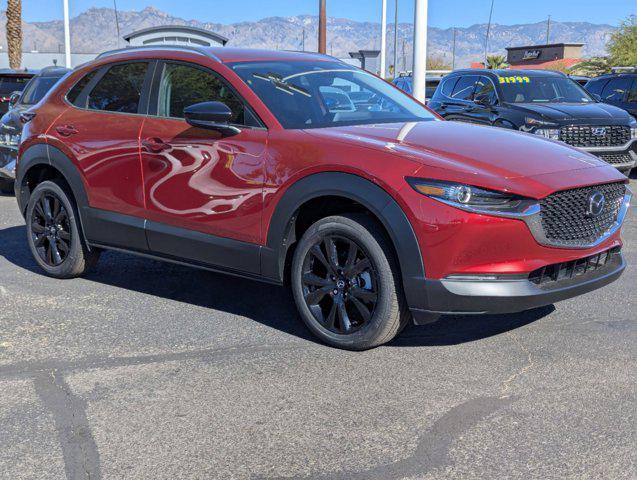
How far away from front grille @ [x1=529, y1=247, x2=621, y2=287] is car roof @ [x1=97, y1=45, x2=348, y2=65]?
2442 mm

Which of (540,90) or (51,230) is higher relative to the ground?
(540,90)

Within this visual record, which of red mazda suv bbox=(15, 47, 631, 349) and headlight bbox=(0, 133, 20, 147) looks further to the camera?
headlight bbox=(0, 133, 20, 147)

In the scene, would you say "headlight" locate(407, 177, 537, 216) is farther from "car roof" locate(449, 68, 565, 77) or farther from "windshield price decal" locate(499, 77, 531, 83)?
"car roof" locate(449, 68, 565, 77)

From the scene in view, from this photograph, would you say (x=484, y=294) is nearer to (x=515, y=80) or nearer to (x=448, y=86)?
(x=515, y=80)

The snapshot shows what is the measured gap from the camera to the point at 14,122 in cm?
1059

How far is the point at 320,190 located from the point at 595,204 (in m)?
1.54

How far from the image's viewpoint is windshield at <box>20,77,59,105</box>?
37.3ft

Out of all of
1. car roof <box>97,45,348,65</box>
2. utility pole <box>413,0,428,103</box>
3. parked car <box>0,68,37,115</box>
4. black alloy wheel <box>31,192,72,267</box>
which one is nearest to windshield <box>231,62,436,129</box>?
car roof <box>97,45,348,65</box>

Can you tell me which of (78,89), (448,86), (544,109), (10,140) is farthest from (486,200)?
(448,86)

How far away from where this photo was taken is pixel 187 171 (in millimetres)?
5137

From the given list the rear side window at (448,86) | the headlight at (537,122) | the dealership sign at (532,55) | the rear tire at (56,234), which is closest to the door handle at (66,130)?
the rear tire at (56,234)

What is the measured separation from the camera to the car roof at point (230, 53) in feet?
17.8

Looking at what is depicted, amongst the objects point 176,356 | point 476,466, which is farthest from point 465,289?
point 176,356

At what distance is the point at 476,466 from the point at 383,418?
23.2 inches
